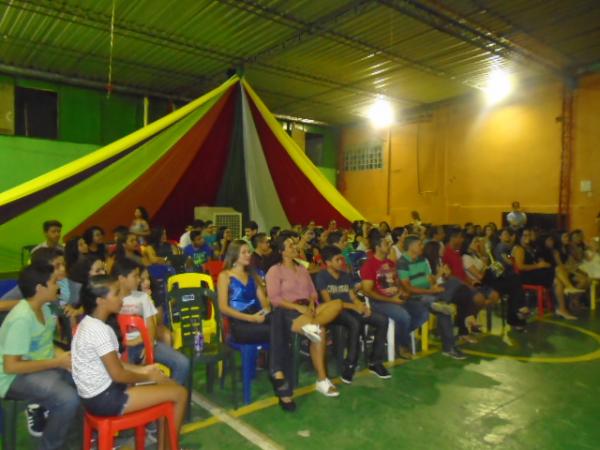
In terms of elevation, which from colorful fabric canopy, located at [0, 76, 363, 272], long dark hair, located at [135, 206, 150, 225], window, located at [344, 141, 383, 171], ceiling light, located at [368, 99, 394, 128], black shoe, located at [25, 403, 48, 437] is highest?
ceiling light, located at [368, 99, 394, 128]

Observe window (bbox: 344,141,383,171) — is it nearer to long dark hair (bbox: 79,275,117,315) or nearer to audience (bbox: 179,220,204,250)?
audience (bbox: 179,220,204,250)

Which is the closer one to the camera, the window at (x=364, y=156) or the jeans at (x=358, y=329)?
the jeans at (x=358, y=329)

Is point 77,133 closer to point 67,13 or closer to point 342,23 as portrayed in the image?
point 67,13

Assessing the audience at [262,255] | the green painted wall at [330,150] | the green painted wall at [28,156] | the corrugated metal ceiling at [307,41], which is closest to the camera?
the audience at [262,255]

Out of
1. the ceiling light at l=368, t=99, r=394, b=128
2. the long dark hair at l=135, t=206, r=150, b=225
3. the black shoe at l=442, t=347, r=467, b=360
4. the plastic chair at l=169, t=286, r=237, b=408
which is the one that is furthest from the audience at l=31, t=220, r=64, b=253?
the ceiling light at l=368, t=99, r=394, b=128

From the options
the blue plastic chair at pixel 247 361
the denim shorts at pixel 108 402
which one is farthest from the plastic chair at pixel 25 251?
the denim shorts at pixel 108 402

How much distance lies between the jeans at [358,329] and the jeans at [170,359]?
1297 millimetres

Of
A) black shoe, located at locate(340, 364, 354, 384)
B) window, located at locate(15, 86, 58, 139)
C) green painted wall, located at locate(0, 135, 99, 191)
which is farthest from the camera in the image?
window, located at locate(15, 86, 58, 139)

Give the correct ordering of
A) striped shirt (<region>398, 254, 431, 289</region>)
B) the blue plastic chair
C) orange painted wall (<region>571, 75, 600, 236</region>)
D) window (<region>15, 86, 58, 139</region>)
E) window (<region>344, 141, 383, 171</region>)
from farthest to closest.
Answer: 1. window (<region>344, 141, 383, 171</region>)
2. window (<region>15, 86, 58, 139</region>)
3. orange painted wall (<region>571, 75, 600, 236</region>)
4. striped shirt (<region>398, 254, 431, 289</region>)
5. the blue plastic chair

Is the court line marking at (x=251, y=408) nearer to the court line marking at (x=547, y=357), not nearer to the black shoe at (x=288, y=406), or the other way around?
the black shoe at (x=288, y=406)

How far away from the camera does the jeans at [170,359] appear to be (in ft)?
8.43

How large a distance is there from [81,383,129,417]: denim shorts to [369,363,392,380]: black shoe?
2.11 m

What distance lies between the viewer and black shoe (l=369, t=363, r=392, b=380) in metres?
3.50

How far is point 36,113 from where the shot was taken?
8.61 meters
